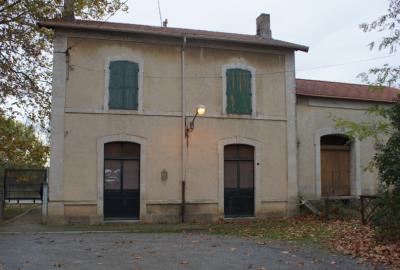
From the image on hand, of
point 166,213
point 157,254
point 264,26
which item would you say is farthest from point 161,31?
point 157,254

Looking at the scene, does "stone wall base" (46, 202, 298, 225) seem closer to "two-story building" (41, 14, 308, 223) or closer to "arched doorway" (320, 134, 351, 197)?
"two-story building" (41, 14, 308, 223)

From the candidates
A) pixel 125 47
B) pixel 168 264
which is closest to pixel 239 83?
pixel 125 47

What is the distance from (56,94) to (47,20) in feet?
7.98

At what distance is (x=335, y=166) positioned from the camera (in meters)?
18.3

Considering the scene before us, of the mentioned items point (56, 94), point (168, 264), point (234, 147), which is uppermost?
point (56, 94)

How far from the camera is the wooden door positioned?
58.9 ft

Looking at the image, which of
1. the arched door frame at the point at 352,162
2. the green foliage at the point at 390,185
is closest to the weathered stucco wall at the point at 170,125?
the arched door frame at the point at 352,162

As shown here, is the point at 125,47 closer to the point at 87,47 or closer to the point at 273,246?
the point at 87,47

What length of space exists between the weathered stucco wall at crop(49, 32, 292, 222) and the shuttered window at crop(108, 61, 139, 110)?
0.23m

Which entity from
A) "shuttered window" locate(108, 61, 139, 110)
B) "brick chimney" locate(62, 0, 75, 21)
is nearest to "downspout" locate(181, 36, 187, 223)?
"shuttered window" locate(108, 61, 139, 110)

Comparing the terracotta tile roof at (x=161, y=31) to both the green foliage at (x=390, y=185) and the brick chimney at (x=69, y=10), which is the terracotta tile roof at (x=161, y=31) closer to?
the brick chimney at (x=69, y=10)

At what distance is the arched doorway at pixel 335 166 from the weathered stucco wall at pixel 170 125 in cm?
200

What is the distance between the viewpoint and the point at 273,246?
414 inches

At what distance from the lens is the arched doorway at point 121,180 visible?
15.3m
